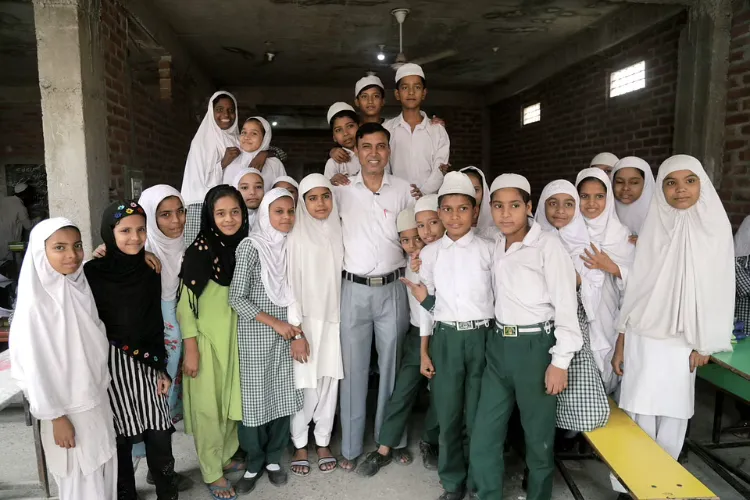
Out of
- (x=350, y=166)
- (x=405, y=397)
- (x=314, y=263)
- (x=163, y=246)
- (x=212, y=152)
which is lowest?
(x=405, y=397)

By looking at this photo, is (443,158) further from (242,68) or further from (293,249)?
(242,68)

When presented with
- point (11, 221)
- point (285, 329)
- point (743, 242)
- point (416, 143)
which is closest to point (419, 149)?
point (416, 143)

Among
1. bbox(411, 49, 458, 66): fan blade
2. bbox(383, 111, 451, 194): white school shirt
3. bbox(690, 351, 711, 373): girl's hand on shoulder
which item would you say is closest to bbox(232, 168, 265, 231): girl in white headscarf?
bbox(383, 111, 451, 194): white school shirt

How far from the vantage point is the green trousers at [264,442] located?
2.74m

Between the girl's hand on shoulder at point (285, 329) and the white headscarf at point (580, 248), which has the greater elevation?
the white headscarf at point (580, 248)

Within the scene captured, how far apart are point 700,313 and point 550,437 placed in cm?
93

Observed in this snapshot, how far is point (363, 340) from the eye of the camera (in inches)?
113

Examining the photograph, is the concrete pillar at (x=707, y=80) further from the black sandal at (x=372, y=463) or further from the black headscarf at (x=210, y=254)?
the black headscarf at (x=210, y=254)

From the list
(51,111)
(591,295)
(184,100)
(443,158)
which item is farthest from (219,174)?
(184,100)

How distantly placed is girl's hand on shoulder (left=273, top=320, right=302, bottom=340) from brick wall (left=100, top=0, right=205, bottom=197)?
2.12m

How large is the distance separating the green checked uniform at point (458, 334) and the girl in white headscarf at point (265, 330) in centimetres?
77

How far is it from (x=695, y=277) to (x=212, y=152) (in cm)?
314

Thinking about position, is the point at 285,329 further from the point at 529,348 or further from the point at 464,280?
the point at 529,348

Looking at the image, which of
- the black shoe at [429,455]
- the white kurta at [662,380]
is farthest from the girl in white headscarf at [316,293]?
the white kurta at [662,380]
